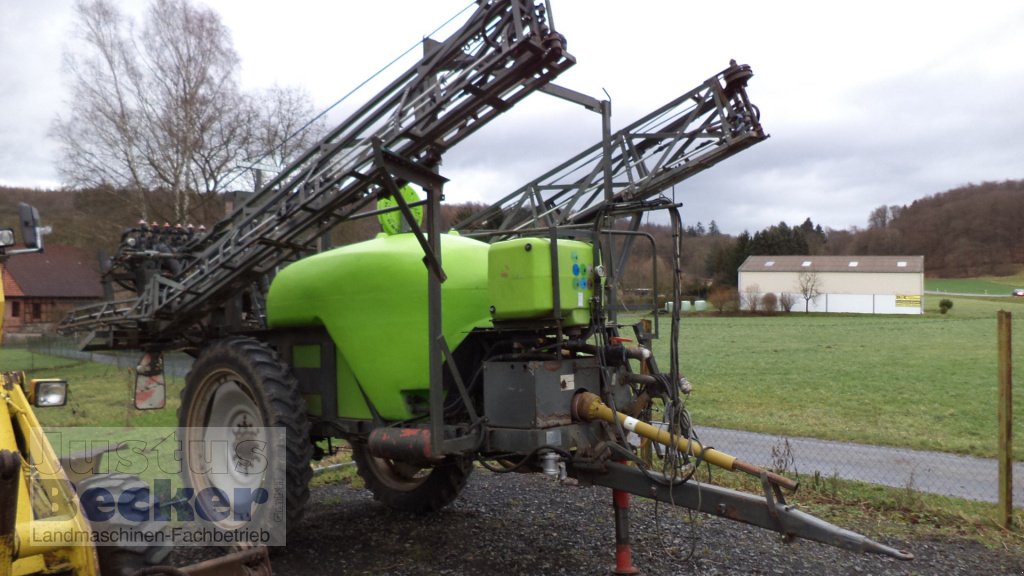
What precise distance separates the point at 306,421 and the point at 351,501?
2.08 m

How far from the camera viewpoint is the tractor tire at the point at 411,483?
6.70m

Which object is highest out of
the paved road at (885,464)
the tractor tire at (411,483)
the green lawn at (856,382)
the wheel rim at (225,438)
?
the wheel rim at (225,438)

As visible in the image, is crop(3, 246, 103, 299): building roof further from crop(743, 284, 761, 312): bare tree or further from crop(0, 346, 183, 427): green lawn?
crop(743, 284, 761, 312): bare tree

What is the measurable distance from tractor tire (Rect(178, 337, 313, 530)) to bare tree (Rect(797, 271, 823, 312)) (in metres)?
51.4

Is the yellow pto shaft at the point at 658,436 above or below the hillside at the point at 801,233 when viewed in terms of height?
below

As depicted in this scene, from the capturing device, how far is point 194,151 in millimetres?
24312

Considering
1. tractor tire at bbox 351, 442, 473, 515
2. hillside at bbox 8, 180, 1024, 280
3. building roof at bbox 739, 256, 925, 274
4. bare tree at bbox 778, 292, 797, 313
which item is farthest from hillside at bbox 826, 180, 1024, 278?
tractor tire at bbox 351, 442, 473, 515

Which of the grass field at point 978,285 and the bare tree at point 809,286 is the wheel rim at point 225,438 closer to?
the grass field at point 978,285

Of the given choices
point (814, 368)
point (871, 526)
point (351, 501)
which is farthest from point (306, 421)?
point (814, 368)

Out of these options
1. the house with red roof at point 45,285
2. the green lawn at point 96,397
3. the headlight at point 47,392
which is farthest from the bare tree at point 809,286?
the headlight at point 47,392

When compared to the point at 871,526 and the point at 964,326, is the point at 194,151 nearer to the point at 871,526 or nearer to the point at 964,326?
the point at 871,526

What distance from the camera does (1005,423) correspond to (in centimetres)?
637

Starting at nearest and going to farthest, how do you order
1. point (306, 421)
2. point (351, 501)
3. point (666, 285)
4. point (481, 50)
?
point (481, 50)
point (666, 285)
point (306, 421)
point (351, 501)

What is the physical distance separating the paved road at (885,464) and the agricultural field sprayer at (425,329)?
403 cm
